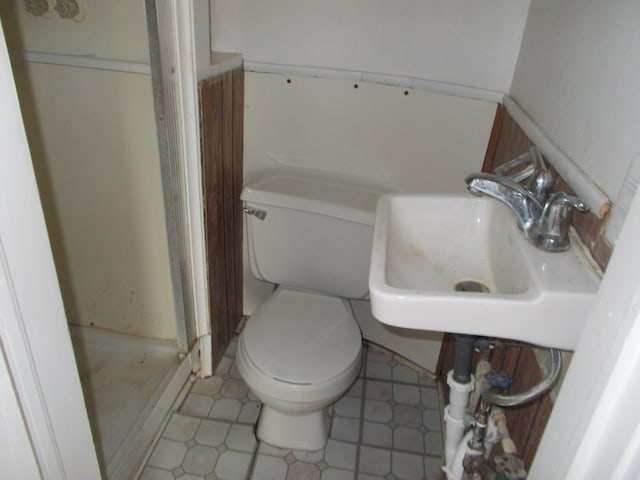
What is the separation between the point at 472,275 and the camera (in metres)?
0.96

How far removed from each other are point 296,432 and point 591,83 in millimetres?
Result: 1268

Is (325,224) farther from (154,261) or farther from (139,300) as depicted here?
(139,300)

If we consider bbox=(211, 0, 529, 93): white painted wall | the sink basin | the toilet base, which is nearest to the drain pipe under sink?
the sink basin

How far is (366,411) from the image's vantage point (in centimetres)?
166

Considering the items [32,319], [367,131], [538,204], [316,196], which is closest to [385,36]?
[367,131]

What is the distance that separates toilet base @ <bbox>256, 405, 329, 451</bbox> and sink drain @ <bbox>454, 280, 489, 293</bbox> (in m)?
0.78

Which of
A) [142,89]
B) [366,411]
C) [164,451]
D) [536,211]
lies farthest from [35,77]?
[366,411]

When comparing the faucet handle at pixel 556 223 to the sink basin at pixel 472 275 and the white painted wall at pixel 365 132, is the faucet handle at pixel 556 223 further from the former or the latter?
the white painted wall at pixel 365 132

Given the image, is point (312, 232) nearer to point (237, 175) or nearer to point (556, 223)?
point (237, 175)

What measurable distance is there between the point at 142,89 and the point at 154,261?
0.58 metres

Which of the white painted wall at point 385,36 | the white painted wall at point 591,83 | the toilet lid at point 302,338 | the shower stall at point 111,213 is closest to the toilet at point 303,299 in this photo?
the toilet lid at point 302,338

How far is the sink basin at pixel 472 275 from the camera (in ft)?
2.16

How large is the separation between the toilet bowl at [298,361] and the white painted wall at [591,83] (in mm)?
814

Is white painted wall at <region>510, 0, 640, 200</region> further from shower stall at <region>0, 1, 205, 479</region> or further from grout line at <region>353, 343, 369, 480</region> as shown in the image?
grout line at <region>353, 343, 369, 480</region>
